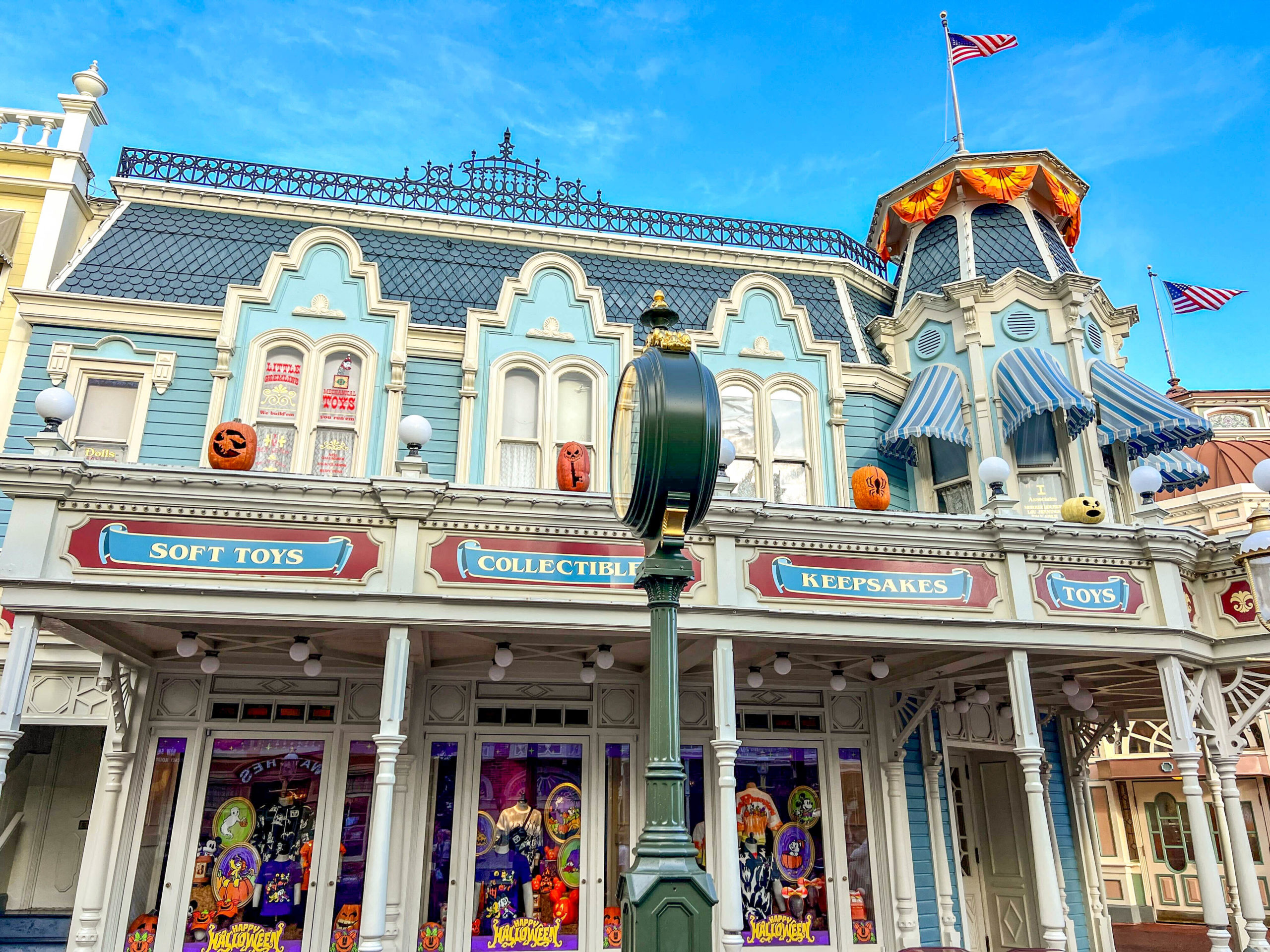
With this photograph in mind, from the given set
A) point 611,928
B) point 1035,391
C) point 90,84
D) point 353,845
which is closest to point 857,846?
point 611,928

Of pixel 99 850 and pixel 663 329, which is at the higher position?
pixel 663 329

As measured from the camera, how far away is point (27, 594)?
906cm

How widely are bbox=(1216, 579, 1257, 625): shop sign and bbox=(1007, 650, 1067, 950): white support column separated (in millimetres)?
3172

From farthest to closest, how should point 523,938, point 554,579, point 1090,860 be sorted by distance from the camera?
point 1090,860 < point 523,938 < point 554,579

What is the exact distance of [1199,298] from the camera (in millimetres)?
20359

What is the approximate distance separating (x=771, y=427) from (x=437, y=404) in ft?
16.5

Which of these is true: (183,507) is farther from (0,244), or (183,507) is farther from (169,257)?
(0,244)

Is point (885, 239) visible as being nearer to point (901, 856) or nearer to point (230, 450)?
point (901, 856)

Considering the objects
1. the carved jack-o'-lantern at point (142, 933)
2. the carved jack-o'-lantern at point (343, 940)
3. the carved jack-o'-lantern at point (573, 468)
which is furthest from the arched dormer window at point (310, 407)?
the carved jack-o'-lantern at point (343, 940)

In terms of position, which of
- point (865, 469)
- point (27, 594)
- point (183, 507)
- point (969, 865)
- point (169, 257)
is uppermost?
point (169, 257)

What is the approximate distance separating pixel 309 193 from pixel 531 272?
422 cm

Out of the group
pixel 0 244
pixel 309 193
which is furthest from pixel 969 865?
pixel 0 244

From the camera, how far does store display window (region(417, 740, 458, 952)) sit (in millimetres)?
11602

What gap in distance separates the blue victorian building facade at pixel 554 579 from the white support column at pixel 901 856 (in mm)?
46
